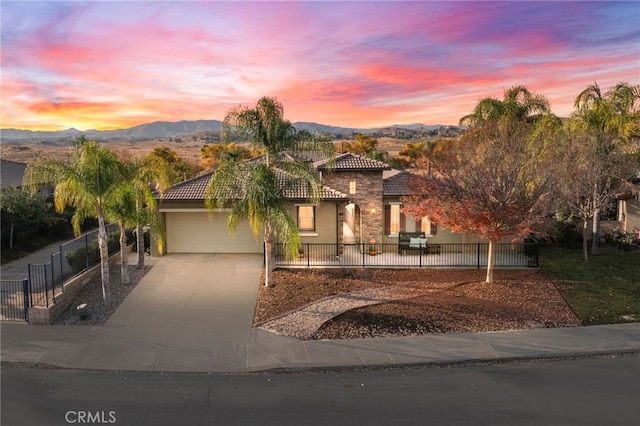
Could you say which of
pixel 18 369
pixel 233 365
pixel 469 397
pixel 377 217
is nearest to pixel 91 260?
pixel 18 369

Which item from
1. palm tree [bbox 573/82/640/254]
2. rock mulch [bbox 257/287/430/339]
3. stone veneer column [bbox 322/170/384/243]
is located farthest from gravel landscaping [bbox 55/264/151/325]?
palm tree [bbox 573/82/640/254]

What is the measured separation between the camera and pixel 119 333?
1281cm

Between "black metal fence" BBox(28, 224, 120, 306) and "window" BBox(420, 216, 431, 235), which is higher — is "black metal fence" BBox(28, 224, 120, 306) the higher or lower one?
the lower one

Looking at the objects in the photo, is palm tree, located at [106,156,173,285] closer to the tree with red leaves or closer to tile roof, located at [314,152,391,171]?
tile roof, located at [314,152,391,171]

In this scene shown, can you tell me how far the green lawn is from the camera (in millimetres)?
14859

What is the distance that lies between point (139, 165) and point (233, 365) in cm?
837

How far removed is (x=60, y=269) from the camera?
15.6 meters

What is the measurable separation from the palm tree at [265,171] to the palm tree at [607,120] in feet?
44.0

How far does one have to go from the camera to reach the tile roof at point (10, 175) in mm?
28453

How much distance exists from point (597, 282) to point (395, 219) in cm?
909

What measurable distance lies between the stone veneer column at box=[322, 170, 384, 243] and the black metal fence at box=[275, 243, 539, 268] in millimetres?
1249

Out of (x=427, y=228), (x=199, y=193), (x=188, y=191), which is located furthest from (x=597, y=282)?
(x=188, y=191)

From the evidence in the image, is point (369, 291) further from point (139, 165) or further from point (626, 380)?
point (139, 165)

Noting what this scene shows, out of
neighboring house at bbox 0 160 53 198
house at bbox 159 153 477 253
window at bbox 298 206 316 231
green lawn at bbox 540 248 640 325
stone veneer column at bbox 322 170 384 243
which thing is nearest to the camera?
green lawn at bbox 540 248 640 325
